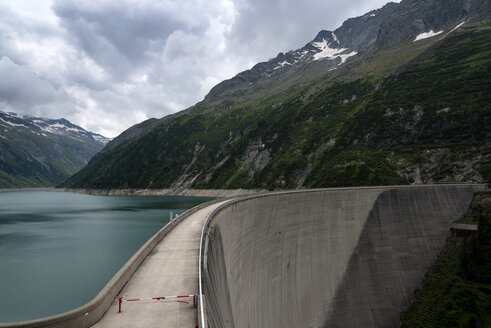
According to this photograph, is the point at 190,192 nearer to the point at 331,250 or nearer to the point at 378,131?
the point at 378,131

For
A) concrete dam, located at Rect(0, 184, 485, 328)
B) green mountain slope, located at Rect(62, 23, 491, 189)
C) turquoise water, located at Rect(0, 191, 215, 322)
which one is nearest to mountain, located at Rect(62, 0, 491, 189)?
green mountain slope, located at Rect(62, 23, 491, 189)

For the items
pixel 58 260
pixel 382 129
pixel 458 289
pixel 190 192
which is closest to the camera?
pixel 458 289

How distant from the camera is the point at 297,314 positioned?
3023cm

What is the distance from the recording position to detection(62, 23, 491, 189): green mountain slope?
80.9 meters

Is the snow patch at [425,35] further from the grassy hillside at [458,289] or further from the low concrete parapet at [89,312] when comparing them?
the low concrete parapet at [89,312]

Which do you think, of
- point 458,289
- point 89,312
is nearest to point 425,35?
point 458,289

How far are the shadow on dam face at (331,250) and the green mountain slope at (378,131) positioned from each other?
28772 millimetres

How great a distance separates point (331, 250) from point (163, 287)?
92.1 feet

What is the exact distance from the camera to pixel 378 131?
103 m

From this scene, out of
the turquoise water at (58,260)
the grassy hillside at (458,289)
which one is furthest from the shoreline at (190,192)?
the grassy hillside at (458,289)

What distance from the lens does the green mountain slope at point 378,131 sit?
8088 centimetres

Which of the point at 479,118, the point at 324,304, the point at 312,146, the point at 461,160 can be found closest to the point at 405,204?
the point at 324,304

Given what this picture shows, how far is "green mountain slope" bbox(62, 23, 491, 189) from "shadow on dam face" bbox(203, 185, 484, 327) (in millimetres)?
28772

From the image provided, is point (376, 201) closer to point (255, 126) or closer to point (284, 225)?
point (284, 225)
